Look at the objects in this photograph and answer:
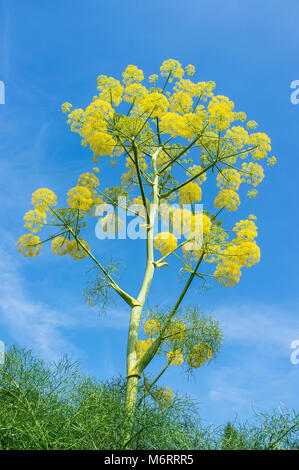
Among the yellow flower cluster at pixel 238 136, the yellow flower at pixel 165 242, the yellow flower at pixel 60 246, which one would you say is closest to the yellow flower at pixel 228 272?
the yellow flower at pixel 165 242

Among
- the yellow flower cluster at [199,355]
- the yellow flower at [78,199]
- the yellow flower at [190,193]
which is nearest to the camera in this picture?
the yellow flower cluster at [199,355]

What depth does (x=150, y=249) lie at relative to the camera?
7.17 m

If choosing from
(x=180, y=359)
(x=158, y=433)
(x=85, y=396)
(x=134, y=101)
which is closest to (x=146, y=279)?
(x=180, y=359)

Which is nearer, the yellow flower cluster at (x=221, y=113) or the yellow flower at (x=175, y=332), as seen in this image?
the yellow flower at (x=175, y=332)

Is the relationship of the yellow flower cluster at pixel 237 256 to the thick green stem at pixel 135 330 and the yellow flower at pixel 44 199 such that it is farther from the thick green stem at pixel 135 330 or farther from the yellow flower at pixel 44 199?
the yellow flower at pixel 44 199

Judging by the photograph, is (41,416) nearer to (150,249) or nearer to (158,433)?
(158,433)

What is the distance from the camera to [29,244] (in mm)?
7703

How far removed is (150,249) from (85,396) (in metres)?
2.44

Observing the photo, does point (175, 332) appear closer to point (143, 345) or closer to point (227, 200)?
point (143, 345)

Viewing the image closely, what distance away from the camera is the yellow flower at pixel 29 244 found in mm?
7688

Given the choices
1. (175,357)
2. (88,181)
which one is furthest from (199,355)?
(88,181)

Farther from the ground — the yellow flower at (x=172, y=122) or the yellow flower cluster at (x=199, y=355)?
the yellow flower at (x=172, y=122)

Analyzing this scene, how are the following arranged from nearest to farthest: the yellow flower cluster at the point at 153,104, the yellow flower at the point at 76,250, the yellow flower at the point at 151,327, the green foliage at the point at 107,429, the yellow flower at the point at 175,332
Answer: the green foliage at the point at 107,429, the yellow flower at the point at 175,332, the yellow flower at the point at 151,327, the yellow flower cluster at the point at 153,104, the yellow flower at the point at 76,250

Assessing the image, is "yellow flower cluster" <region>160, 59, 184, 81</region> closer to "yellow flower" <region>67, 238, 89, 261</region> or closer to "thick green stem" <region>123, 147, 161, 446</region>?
"thick green stem" <region>123, 147, 161, 446</region>
